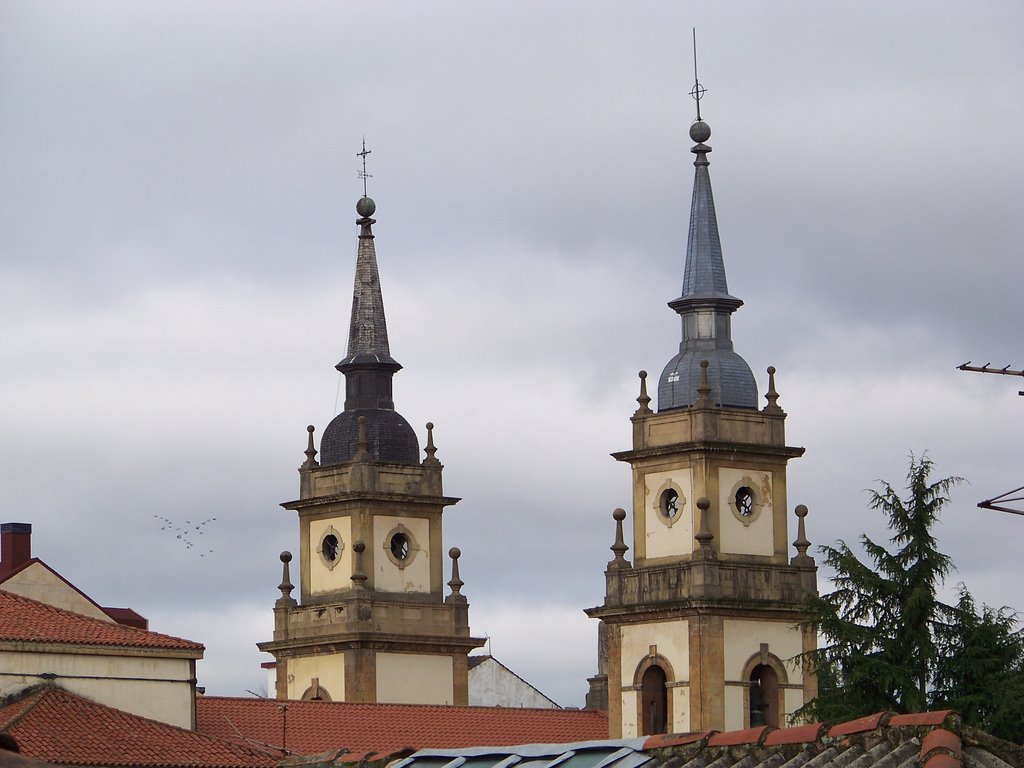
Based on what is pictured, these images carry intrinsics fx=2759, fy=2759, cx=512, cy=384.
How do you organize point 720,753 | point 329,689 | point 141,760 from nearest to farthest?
point 720,753 → point 141,760 → point 329,689

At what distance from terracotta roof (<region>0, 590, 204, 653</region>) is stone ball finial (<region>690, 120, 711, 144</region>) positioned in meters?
25.1

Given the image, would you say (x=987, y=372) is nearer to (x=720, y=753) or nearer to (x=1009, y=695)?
(x=1009, y=695)

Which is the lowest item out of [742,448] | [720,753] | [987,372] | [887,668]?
[720,753]

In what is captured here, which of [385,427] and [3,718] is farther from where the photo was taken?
[385,427]

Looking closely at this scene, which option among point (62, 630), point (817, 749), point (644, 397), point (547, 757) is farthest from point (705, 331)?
point (817, 749)

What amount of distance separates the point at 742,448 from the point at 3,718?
81.9 ft

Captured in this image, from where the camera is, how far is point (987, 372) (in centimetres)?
3747

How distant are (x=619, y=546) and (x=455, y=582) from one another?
35.0 feet

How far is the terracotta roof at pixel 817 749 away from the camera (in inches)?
798

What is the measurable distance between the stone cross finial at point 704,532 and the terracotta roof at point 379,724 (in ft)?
15.6

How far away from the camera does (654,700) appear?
2559 inches

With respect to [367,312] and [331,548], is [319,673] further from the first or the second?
[367,312]

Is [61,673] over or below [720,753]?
over

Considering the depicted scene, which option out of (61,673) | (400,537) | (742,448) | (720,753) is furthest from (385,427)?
(720,753)
